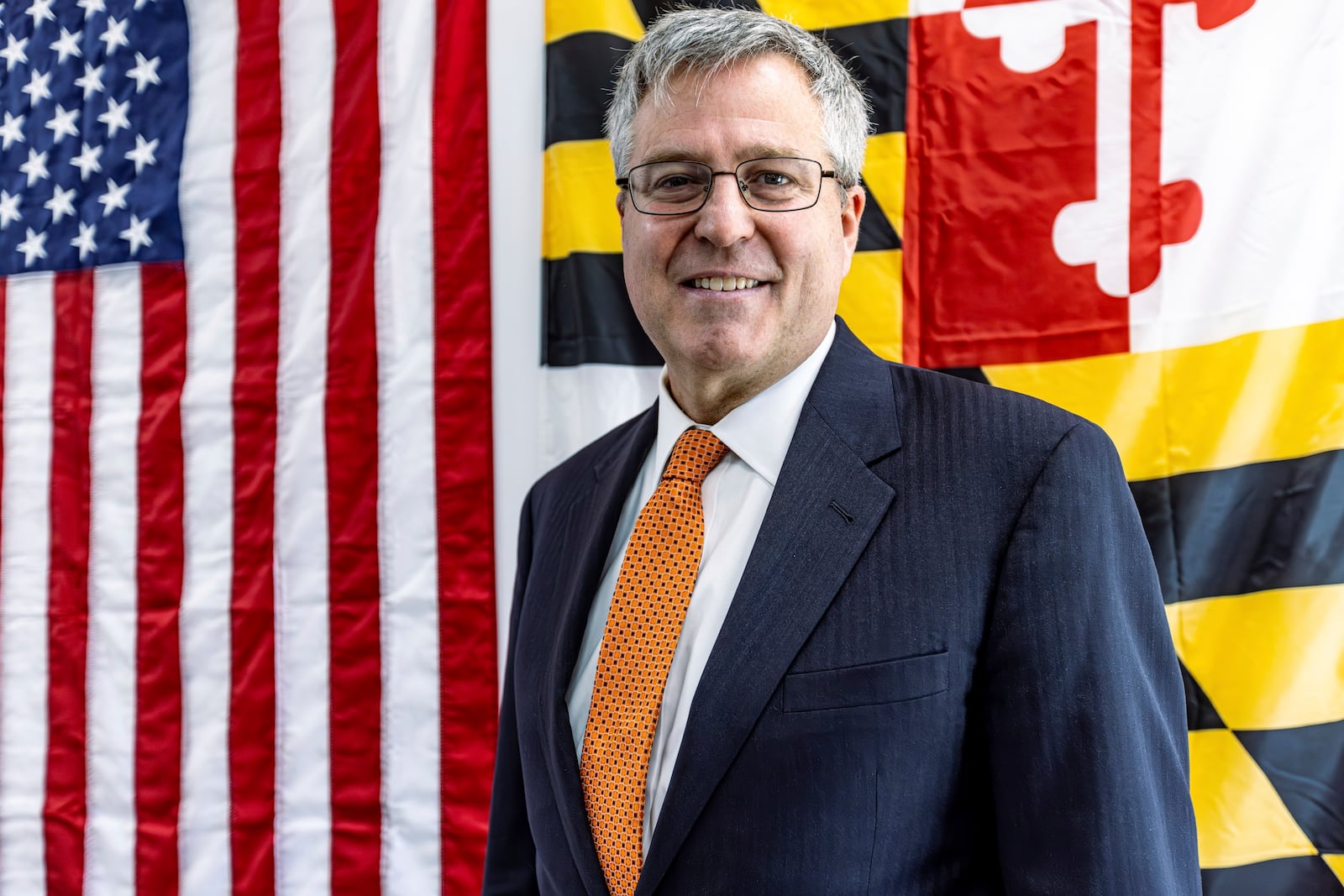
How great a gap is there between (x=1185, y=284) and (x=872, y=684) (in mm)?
981

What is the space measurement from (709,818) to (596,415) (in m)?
0.92

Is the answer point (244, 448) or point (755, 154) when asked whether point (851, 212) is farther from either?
point (244, 448)

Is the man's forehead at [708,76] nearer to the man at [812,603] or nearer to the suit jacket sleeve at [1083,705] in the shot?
the man at [812,603]

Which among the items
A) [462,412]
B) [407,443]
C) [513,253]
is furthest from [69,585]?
[513,253]

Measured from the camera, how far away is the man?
31.0 inches

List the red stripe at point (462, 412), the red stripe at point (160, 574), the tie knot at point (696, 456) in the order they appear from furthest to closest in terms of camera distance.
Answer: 1. the red stripe at point (160, 574)
2. the red stripe at point (462, 412)
3. the tie knot at point (696, 456)

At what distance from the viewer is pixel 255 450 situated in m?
1.80

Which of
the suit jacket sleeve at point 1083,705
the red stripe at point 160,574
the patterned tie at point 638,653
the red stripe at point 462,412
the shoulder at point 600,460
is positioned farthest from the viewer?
the red stripe at point 160,574

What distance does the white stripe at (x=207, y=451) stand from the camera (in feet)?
5.88

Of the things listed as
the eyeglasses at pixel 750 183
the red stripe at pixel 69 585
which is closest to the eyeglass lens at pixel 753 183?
the eyeglasses at pixel 750 183

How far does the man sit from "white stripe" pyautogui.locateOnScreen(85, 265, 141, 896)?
115 centimetres

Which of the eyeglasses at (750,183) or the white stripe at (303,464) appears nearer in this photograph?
the eyeglasses at (750,183)

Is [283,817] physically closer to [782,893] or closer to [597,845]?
[597,845]

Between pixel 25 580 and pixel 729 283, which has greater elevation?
pixel 729 283
